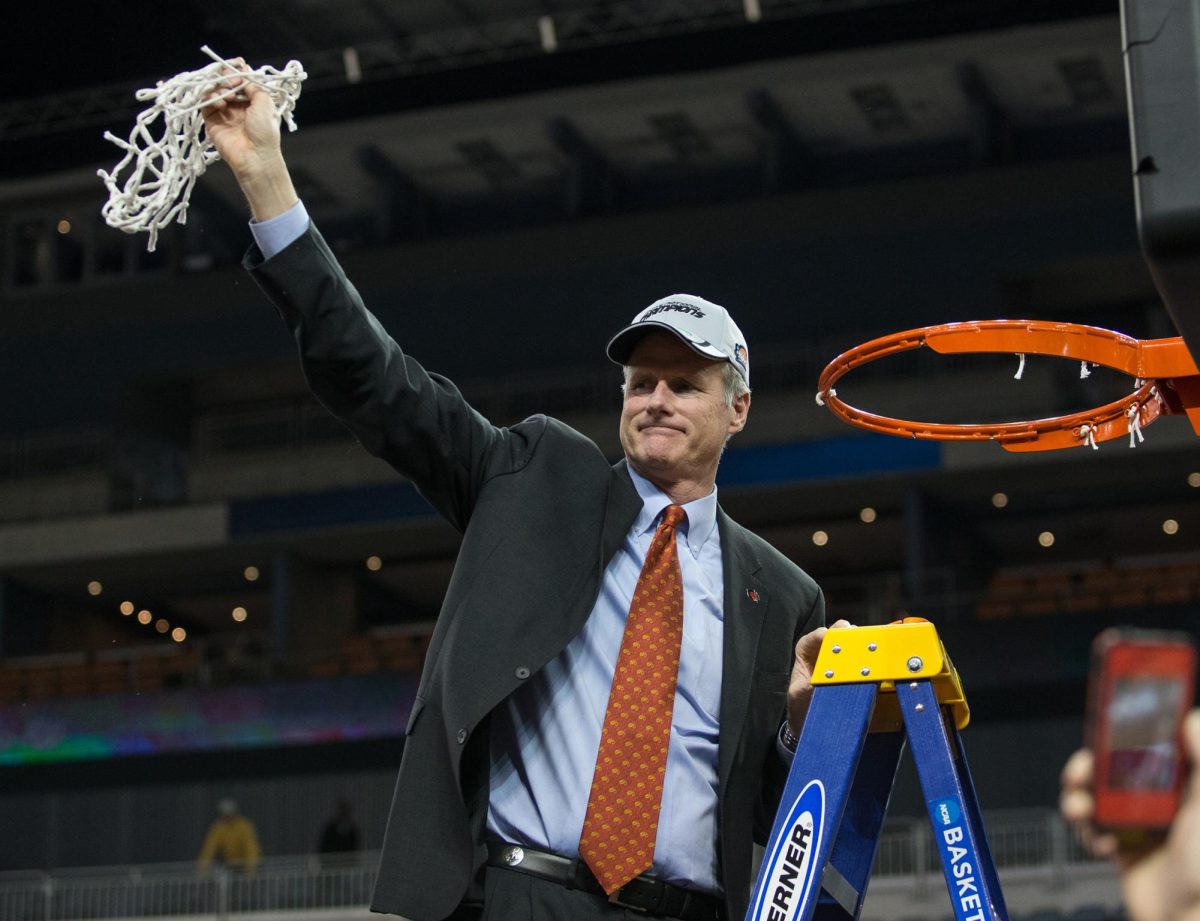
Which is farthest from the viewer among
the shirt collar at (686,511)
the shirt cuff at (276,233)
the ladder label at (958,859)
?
the shirt collar at (686,511)

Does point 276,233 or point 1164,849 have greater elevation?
point 276,233

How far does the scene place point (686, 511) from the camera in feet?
10.2

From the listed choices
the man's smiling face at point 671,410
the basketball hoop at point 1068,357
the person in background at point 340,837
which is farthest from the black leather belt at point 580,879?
the person in background at point 340,837

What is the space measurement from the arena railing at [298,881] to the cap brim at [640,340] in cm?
1236

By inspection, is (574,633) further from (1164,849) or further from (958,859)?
(1164,849)

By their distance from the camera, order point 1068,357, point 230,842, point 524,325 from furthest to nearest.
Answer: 1. point 524,325
2. point 230,842
3. point 1068,357

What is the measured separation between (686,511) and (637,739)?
0.47m

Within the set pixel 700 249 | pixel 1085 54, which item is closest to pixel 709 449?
pixel 1085 54

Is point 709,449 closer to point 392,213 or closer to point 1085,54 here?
point 1085,54

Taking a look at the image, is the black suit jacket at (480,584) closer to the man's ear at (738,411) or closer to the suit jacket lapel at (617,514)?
the suit jacket lapel at (617,514)

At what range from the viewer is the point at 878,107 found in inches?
839

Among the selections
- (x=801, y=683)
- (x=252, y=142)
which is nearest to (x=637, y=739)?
(x=801, y=683)

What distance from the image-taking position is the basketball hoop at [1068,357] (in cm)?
348

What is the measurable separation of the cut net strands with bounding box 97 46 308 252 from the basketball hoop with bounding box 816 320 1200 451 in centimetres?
149
